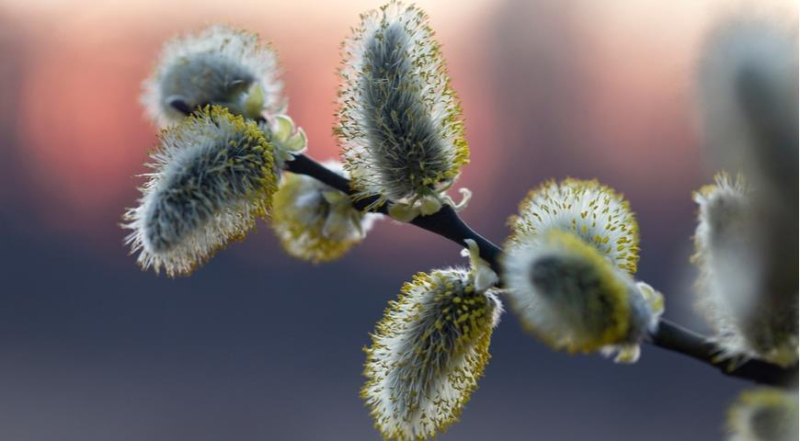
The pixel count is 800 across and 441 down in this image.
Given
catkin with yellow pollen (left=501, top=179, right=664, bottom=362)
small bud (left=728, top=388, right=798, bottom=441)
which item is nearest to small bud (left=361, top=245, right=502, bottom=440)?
catkin with yellow pollen (left=501, top=179, right=664, bottom=362)

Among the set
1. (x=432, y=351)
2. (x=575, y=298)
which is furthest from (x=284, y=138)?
(x=575, y=298)

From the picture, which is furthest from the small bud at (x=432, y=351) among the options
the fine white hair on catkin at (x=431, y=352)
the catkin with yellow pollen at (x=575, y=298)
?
the catkin with yellow pollen at (x=575, y=298)

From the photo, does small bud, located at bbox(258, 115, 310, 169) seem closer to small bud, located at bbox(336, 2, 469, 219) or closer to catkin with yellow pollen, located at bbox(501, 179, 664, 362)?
small bud, located at bbox(336, 2, 469, 219)

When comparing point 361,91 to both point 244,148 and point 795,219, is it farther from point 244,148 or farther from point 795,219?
point 795,219

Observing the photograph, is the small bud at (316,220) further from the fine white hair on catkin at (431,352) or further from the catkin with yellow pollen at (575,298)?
the catkin with yellow pollen at (575,298)

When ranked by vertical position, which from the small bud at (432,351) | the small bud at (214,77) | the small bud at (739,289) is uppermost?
the small bud at (214,77)
